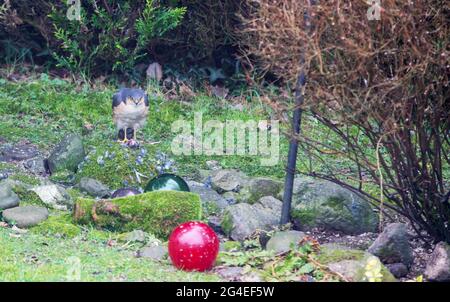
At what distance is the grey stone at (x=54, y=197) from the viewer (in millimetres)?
6781

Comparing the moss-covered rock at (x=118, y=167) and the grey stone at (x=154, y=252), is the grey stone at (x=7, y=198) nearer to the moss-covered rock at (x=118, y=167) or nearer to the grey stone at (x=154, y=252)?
the moss-covered rock at (x=118, y=167)

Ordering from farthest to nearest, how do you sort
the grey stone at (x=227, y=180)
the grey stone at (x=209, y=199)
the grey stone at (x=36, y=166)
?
the grey stone at (x=36, y=166) → the grey stone at (x=227, y=180) → the grey stone at (x=209, y=199)

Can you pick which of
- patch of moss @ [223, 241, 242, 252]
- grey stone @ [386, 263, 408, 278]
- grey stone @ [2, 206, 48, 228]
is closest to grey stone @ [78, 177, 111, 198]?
grey stone @ [2, 206, 48, 228]

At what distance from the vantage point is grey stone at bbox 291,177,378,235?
646 cm

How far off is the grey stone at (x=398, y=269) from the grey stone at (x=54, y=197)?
257 centimetres

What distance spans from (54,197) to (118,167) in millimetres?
756

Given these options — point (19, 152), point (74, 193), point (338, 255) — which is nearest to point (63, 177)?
point (74, 193)

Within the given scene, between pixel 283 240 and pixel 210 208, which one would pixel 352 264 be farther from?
pixel 210 208

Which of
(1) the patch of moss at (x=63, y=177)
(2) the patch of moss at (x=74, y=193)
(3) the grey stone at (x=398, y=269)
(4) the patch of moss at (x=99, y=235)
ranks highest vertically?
Answer: (1) the patch of moss at (x=63, y=177)

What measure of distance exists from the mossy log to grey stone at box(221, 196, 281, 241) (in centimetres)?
25

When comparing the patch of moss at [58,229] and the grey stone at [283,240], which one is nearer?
the grey stone at [283,240]

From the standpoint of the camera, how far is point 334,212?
646 centimetres

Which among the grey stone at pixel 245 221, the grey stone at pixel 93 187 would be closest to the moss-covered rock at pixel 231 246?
the grey stone at pixel 245 221

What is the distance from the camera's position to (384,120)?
16.8 feet
